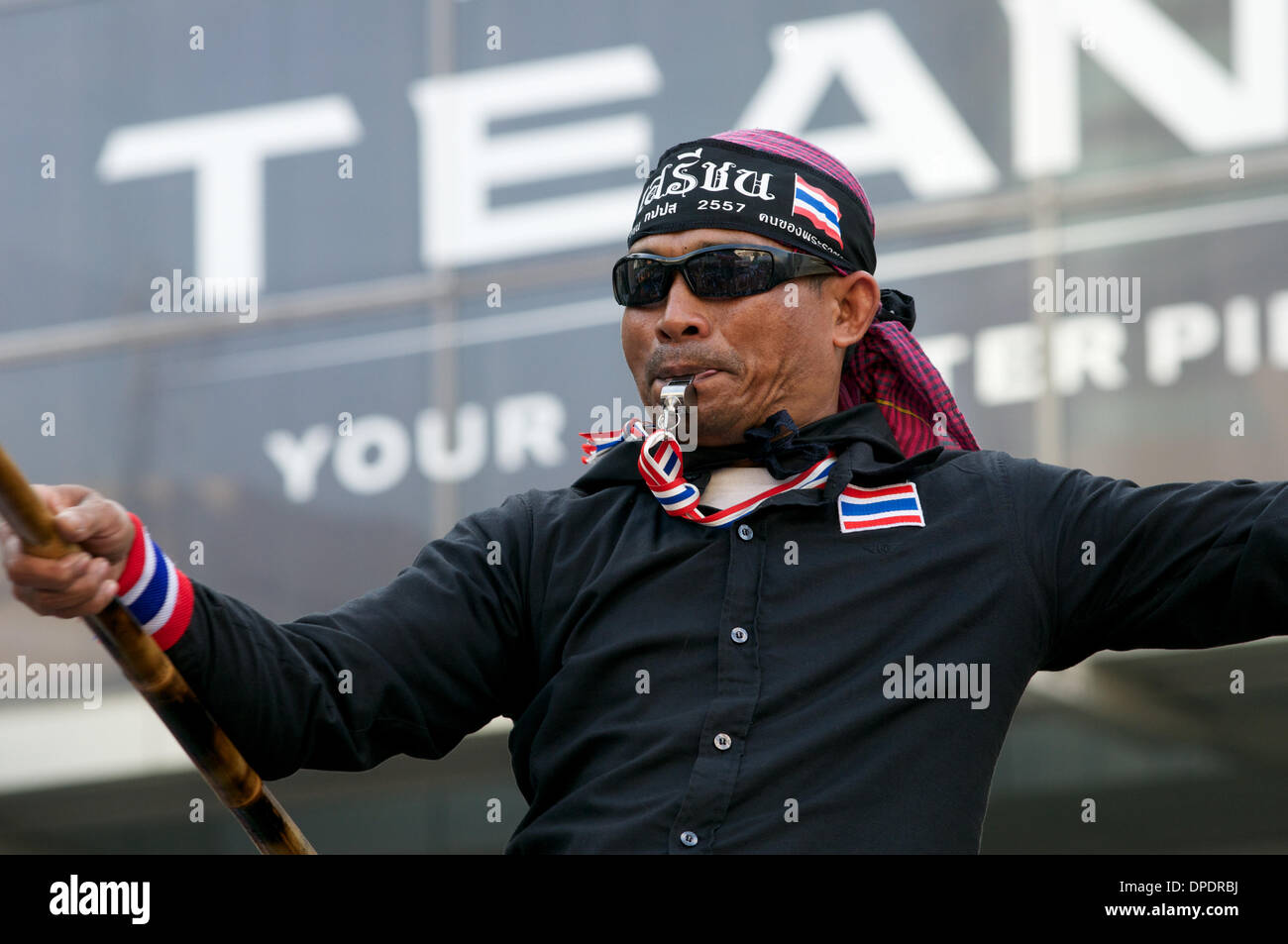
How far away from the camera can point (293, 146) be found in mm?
8688

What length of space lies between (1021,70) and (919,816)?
5.65m

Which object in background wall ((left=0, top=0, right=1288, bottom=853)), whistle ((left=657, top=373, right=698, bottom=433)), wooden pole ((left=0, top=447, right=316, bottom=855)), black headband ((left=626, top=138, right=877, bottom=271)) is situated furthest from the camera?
background wall ((left=0, top=0, right=1288, bottom=853))

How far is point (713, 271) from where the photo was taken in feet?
10.2

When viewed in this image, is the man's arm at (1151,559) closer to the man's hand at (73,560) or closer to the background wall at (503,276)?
the man's hand at (73,560)

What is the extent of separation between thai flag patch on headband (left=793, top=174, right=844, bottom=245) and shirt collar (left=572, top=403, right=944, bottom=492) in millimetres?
314

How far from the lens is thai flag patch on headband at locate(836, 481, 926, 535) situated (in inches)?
115

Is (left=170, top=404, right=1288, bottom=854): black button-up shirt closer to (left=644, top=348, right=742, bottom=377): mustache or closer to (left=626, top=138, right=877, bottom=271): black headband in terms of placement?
(left=644, top=348, right=742, bottom=377): mustache

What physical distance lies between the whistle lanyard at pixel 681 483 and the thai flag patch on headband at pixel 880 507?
0.06 meters

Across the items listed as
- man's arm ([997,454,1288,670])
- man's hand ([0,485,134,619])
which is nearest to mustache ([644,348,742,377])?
man's arm ([997,454,1288,670])

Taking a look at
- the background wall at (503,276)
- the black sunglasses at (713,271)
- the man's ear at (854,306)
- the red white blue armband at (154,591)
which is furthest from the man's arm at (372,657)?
the background wall at (503,276)

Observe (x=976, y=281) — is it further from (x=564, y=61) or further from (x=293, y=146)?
(x=293, y=146)

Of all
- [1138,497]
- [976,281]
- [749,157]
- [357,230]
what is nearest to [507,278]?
[357,230]

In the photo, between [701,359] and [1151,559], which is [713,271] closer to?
[701,359]

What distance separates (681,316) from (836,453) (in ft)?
1.11
